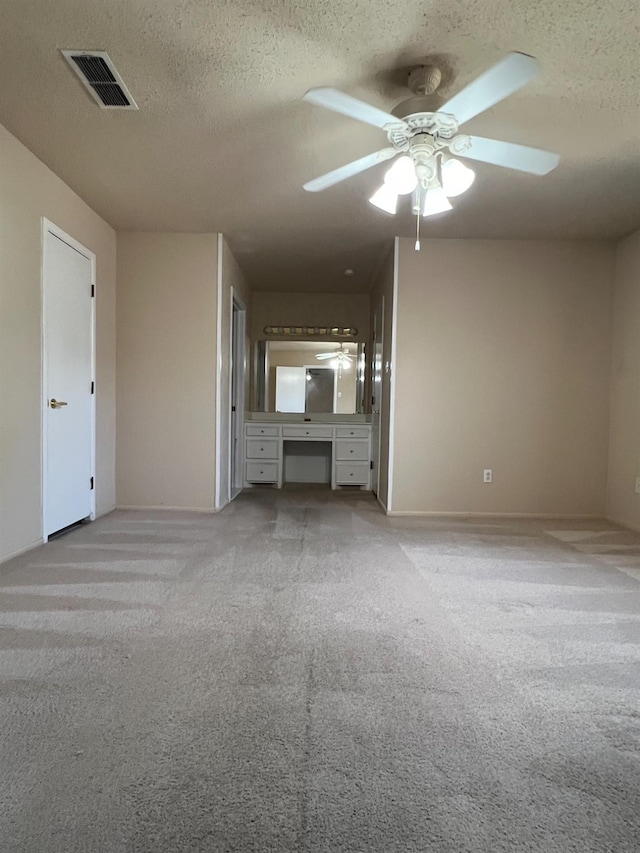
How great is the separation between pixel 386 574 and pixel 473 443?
1.91 metres

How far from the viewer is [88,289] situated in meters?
3.47

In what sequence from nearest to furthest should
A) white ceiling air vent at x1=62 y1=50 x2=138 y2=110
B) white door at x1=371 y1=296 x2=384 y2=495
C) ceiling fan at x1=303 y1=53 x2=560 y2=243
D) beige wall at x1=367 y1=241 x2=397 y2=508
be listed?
ceiling fan at x1=303 y1=53 x2=560 y2=243
white ceiling air vent at x1=62 y1=50 x2=138 y2=110
beige wall at x1=367 y1=241 x2=397 y2=508
white door at x1=371 y1=296 x2=384 y2=495

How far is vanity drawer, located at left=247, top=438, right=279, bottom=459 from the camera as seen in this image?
5336 millimetres

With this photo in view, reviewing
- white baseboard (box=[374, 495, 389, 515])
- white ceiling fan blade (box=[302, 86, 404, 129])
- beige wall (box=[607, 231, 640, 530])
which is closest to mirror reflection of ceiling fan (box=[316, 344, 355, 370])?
white baseboard (box=[374, 495, 389, 515])

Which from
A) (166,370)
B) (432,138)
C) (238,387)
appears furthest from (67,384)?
(432,138)

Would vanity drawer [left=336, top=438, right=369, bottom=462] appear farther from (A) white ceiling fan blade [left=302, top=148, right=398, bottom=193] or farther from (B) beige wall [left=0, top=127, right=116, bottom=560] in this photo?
(A) white ceiling fan blade [left=302, top=148, right=398, bottom=193]

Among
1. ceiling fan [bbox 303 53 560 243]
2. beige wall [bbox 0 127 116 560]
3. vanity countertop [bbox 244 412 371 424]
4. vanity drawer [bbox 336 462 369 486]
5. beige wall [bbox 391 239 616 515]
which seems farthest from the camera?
vanity countertop [bbox 244 412 371 424]

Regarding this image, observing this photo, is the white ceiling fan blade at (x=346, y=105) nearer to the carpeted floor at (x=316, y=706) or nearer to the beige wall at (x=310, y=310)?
the carpeted floor at (x=316, y=706)

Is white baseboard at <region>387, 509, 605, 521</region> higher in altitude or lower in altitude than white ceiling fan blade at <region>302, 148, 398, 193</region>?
lower

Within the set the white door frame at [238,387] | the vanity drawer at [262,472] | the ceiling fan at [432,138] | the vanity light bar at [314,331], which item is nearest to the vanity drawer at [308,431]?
the vanity drawer at [262,472]

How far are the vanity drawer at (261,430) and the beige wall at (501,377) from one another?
1.82 metres

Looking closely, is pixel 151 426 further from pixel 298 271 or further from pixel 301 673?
pixel 301 673

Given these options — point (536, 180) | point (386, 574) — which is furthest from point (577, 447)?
point (386, 574)

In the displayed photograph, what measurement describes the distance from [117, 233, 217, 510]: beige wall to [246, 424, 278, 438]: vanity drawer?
139 cm
